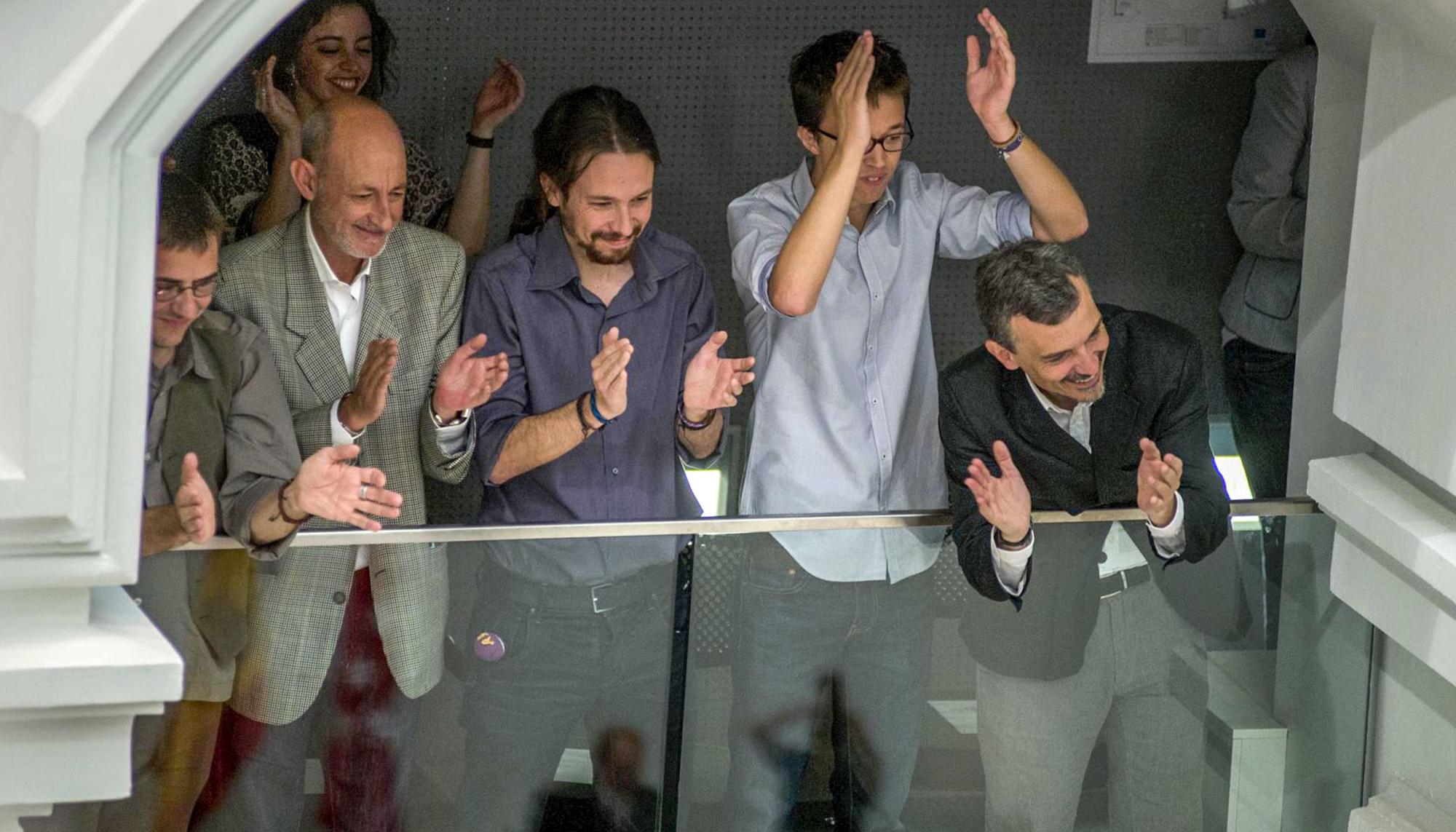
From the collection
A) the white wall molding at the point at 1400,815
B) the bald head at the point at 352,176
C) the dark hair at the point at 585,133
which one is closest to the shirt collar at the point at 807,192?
the dark hair at the point at 585,133

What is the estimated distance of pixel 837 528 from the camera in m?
3.19

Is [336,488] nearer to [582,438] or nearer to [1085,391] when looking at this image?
[582,438]

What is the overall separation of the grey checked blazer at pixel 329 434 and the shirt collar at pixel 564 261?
165 millimetres

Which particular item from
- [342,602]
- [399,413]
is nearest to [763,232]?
[399,413]

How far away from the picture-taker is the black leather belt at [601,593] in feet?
10.3

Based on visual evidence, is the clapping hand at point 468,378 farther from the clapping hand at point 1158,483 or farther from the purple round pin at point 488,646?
the clapping hand at point 1158,483

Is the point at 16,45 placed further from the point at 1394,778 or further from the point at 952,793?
the point at 1394,778

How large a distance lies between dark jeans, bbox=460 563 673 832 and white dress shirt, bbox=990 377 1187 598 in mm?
682

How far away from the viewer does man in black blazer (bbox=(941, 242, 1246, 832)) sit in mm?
3205

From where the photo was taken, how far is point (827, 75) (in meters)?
3.34

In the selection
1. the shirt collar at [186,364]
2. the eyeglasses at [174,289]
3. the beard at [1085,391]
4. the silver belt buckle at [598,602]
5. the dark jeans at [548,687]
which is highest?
the eyeglasses at [174,289]

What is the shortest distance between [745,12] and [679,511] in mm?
1600

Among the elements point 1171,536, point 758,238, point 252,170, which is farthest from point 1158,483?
point 252,170

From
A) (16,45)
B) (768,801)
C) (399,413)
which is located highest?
(16,45)
